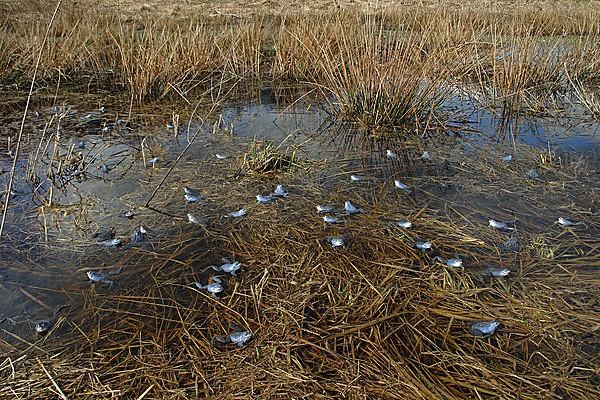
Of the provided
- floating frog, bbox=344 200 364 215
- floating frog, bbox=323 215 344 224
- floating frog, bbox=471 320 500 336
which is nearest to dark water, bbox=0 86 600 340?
floating frog, bbox=344 200 364 215

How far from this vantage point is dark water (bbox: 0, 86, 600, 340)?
7.22 ft

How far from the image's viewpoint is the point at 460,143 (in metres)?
3.94

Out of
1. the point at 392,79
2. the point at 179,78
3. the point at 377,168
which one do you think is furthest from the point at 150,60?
the point at 377,168

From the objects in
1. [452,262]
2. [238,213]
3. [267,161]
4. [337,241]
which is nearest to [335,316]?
[337,241]

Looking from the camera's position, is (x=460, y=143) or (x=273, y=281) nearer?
(x=273, y=281)

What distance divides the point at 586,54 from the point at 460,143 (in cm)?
331

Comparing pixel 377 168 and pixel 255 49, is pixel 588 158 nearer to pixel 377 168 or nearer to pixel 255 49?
pixel 377 168

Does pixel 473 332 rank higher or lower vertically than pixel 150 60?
lower

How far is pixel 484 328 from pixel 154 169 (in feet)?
8.12

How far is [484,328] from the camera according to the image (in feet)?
5.68

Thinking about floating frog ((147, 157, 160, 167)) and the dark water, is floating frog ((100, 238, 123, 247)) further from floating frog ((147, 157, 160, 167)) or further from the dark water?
floating frog ((147, 157, 160, 167))

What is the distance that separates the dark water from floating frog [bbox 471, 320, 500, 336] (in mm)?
1071

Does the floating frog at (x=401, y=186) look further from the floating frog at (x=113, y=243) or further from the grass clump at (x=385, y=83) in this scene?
the floating frog at (x=113, y=243)

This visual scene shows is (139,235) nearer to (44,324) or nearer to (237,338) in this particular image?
(44,324)
